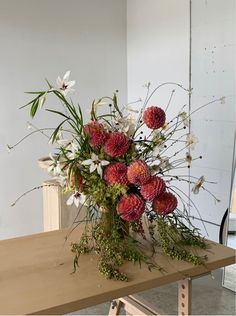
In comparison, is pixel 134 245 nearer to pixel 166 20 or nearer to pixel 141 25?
pixel 166 20

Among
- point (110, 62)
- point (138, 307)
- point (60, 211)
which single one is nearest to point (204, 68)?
point (110, 62)

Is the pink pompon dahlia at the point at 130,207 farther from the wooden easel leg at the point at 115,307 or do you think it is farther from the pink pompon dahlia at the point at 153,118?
the wooden easel leg at the point at 115,307

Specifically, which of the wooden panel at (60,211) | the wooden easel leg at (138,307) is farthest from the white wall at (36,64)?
the wooden easel leg at (138,307)

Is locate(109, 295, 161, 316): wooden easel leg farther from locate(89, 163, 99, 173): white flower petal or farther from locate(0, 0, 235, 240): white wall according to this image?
locate(0, 0, 235, 240): white wall

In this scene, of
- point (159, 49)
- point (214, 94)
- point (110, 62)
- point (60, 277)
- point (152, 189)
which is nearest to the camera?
point (60, 277)

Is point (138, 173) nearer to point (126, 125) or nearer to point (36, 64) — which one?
point (126, 125)

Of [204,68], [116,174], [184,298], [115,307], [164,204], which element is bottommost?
[115,307]

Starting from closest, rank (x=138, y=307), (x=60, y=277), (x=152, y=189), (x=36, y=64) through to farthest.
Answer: (x=60, y=277)
(x=152, y=189)
(x=138, y=307)
(x=36, y=64)

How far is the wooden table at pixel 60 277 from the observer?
1196 millimetres

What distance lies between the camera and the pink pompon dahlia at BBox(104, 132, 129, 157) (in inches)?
57.6

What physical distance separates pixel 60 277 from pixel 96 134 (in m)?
0.49

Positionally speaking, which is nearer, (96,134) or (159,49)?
(96,134)

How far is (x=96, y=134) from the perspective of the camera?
149 cm

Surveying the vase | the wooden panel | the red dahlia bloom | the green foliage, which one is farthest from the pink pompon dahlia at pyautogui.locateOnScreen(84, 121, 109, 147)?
the wooden panel
